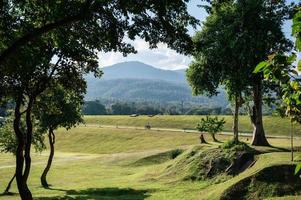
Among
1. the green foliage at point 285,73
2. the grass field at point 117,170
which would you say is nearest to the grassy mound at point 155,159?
the grass field at point 117,170

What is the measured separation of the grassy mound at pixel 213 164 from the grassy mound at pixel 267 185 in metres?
6.12

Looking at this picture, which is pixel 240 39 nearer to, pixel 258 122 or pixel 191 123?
pixel 258 122

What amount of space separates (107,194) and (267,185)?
14.8 metres

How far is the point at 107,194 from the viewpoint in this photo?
36969 mm

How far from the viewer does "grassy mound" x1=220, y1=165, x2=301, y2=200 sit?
1027 inches

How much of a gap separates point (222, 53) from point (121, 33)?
25726mm

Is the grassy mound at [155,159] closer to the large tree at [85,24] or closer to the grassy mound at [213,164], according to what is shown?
the grassy mound at [213,164]

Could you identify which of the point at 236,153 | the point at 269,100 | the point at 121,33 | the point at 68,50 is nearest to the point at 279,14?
the point at 269,100

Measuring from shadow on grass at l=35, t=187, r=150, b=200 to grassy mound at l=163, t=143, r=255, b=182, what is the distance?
4711 mm

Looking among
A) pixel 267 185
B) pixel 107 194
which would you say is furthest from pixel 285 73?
pixel 107 194

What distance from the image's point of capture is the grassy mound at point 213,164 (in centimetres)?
3475

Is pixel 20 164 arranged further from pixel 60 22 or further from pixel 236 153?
pixel 236 153

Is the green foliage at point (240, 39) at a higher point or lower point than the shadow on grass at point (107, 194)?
higher

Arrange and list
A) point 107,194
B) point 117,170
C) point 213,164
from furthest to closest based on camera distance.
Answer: point 117,170
point 107,194
point 213,164
